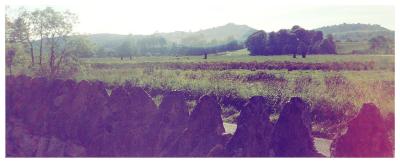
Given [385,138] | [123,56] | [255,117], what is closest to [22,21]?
[255,117]

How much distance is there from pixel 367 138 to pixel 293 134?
1.53 meters

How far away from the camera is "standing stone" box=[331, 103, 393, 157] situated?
852 centimetres

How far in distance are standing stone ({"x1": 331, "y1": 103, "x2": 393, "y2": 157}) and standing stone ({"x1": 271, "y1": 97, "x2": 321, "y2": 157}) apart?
69cm

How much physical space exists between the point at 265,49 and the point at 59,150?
50233mm

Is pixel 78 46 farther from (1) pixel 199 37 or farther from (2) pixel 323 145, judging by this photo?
(1) pixel 199 37

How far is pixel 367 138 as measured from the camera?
8.59 metres

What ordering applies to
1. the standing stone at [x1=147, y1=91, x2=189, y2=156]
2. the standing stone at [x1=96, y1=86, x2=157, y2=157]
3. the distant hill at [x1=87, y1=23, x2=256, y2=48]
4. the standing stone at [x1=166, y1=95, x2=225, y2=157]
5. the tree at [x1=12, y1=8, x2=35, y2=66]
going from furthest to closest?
1. the distant hill at [x1=87, y1=23, x2=256, y2=48]
2. the tree at [x1=12, y1=8, x2=35, y2=66]
3. the standing stone at [x1=96, y1=86, x2=157, y2=157]
4. the standing stone at [x1=147, y1=91, x2=189, y2=156]
5. the standing stone at [x1=166, y1=95, x2=225, y2=157]

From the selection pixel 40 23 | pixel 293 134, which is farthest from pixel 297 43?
pixel 293 134

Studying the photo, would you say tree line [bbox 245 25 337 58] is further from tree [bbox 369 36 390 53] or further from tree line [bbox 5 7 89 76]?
tree line [bbox 5 7 89 76]

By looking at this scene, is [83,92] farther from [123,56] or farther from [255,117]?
[123,56]

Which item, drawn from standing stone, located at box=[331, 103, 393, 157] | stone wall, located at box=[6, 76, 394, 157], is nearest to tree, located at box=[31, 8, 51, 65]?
stone wall, located at box=[6, 76, 394, 157]

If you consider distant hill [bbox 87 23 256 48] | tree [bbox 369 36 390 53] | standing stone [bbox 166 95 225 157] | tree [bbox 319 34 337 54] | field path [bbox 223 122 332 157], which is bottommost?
field path [bbox 223 122 332 157]

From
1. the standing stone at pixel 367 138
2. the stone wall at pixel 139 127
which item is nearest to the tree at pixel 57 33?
the stone wall at pixel 139 127

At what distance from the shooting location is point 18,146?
1173 centimetres
